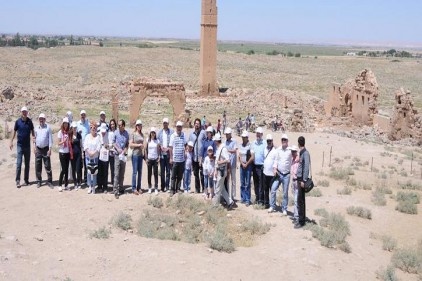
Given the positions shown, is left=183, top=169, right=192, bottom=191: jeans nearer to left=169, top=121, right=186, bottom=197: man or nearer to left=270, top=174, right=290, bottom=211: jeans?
left=169, top=121, right=186, bottom=197: man

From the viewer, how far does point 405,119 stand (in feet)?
79.0

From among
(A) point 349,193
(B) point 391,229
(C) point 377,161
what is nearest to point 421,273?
(B) point 391,229

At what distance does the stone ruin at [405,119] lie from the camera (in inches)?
930

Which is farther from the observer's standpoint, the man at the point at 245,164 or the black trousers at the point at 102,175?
the black trousers at the point at 102,175

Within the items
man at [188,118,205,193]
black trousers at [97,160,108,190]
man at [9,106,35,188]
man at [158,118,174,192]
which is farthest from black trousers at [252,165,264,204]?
man at [9,106,35,188]

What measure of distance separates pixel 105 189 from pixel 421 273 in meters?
6.58

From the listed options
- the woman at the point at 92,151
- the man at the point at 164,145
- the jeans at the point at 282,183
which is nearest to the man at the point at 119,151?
the woman at the point at 92,151

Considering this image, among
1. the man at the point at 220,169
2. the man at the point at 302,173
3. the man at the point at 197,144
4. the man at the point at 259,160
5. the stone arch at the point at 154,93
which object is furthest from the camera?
the stone arch at the point at 154,93

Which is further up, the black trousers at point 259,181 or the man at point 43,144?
the man at point 43,144

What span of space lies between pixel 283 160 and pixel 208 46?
29304 mm

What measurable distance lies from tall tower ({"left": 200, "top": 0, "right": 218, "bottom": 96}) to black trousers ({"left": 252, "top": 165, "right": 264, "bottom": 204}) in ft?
93.2

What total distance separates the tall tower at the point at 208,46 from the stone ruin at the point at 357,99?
10.7m

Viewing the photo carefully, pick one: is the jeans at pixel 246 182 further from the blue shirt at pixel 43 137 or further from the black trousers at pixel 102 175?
the blue shirt at pixel 43 137

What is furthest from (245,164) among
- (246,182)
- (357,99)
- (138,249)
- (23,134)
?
(357,99)
